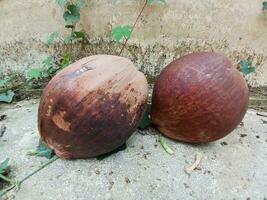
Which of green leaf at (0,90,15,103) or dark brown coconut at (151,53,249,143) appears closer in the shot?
dark brown coconut at (151,53,249,143)

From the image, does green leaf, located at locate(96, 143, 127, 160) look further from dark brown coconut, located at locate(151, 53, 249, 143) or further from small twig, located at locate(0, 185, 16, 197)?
small twig, located at locate(0, 185, 16, 197)

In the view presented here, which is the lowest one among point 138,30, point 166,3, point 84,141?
point 84,141

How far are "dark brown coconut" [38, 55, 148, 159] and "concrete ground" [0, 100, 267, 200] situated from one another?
86 millimetres

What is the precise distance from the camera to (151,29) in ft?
7.02

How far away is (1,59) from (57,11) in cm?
38

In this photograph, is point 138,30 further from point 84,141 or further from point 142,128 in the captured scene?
point 84,141

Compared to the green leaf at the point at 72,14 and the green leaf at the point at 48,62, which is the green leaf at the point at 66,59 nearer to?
the green leaf at the point at 48,62

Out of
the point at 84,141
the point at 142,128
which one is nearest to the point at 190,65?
the point at 142,128

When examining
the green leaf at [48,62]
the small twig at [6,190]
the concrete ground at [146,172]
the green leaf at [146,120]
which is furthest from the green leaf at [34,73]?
the small twig at [6,190]

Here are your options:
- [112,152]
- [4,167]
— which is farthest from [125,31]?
[4,167]

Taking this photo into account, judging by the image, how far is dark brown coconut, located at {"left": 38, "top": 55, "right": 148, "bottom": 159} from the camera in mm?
1484

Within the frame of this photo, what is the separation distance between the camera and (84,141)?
1.52 meters

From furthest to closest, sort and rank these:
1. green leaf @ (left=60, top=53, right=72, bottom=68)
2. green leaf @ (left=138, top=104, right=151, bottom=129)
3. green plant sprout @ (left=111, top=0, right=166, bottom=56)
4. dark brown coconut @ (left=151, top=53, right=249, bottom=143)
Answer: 1. green leaf @ (left=60, top=53, right=72, bottom=68)
2. green plant sprout @ (left=111, top=0, right=166, bottom=56)
3. green leaf @ (left=138, top=104, right=151, bottom=129)
4. dark brown coconut @ (left=151, top=53, right=249, bottom=143)

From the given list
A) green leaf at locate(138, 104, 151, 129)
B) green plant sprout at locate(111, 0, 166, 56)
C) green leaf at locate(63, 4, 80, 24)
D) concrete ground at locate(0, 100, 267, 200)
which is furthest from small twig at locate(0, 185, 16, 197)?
green leaf at locate(63, 4, 80, 24)
